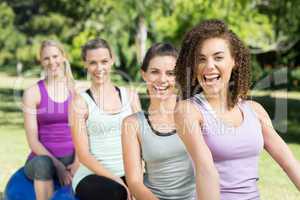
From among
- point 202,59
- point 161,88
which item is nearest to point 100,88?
point 161,88

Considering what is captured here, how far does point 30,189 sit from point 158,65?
1.80m

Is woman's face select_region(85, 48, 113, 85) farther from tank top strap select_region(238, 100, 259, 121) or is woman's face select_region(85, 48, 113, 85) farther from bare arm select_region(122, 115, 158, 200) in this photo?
tank top strap select_region(238, 100, 259, 121)

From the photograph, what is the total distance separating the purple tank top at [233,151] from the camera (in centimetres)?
242

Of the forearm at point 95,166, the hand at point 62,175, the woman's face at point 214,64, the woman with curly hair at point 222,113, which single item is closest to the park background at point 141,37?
the hand at point 62,175

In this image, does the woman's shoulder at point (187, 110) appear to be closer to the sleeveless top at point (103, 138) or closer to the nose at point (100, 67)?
the sleeveless top at point (103, 138)

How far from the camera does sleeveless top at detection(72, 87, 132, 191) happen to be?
398 centimetres

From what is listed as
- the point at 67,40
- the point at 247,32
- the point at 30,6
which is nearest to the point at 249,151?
the point at 247,32

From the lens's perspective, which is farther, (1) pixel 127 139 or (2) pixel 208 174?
(1) pixel 127 139

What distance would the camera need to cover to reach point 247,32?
23672mm

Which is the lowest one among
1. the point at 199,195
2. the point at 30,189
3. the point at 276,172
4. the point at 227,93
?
the point at 276,172

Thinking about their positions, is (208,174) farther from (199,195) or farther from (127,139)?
(127,139)

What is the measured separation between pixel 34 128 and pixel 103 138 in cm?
92

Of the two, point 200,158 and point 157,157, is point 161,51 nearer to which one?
point 157,157

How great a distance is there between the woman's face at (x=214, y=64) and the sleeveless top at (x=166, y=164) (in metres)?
0.70
